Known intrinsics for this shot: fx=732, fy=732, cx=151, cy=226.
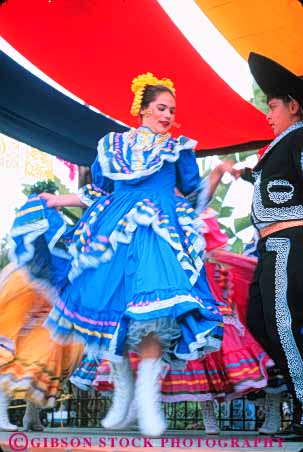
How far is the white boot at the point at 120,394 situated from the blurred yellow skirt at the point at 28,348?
509 mm

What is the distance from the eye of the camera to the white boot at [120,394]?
3.21 m

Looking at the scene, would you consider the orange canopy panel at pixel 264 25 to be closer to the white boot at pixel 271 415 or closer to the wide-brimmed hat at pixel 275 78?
the wide-brimmed hat at pixel 275 78

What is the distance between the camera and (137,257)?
10.5 feet

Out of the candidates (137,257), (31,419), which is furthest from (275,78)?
(31,419)

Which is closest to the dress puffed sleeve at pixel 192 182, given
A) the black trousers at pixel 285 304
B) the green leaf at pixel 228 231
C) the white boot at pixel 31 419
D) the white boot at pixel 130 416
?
the black trousers at pixel 285 304

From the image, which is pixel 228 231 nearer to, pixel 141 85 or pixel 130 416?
pixel 141 85

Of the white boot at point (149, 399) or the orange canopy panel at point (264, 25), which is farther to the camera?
the orange canopy panel at point (264, 25)

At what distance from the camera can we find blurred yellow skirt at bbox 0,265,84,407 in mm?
3684

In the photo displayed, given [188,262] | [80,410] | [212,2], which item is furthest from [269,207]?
[80,410]

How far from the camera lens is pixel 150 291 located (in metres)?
3.02

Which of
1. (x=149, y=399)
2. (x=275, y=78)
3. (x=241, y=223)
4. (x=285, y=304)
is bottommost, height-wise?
(x=149, y=399)

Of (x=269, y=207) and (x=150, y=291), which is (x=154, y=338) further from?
(x=269, y=207)

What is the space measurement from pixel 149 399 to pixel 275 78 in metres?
1.55

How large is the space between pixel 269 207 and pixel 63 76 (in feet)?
5.90
